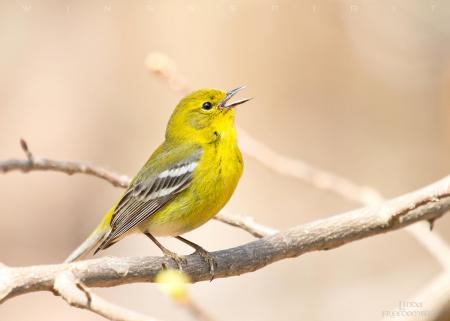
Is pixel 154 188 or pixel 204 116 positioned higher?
pixel 204 116

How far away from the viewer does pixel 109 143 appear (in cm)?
917

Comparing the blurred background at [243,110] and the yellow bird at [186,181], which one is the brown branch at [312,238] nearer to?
the yellow bird at [186,181]

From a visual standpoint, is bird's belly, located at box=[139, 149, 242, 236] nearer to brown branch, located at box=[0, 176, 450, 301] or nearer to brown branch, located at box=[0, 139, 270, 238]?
brown branch, located at box=[0, 139, 270, 238]

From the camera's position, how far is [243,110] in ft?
30.6

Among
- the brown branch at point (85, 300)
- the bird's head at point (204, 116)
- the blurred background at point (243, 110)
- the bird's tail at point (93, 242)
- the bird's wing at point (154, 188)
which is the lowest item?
the brown branch at point (85, 300)

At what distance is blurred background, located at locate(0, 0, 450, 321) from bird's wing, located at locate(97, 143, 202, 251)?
9.61 feet

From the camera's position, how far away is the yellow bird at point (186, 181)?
4473 mm

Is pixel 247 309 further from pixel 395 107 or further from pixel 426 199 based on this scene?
pixel 426 199

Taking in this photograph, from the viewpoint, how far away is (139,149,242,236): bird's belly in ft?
14.5

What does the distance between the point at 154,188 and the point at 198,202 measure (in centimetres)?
46

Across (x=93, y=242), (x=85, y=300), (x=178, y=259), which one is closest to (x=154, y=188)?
(x=93, y=242)

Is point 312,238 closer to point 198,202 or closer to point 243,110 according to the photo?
point 198,202

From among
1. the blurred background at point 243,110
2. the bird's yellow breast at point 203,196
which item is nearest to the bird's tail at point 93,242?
the bird's yellow breast at point 203,196

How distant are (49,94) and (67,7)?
138 cm
